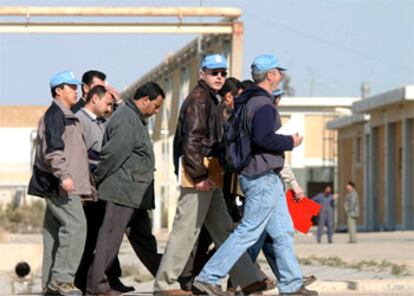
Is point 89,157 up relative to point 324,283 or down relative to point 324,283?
up

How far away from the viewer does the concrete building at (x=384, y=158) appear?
164ft

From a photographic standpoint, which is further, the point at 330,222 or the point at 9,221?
the point at 9,221

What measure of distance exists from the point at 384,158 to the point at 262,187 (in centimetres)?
4280

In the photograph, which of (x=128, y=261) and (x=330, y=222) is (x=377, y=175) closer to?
(x=330, y=222)

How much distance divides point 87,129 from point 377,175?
4357 cm

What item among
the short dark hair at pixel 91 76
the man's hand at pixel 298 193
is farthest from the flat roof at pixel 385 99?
the man's hand at pixel 298 193

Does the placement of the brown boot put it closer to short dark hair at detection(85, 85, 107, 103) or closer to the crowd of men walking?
the crowd of men walking

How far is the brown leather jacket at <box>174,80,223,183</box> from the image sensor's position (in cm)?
1238

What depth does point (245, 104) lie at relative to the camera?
1209 centimetres

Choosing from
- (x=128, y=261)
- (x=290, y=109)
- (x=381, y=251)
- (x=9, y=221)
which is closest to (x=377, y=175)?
(x=9, y=221)

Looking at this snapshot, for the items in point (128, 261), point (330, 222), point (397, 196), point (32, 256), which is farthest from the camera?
point (397, 196)

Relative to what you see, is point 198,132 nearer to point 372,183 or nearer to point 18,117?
point 18,117

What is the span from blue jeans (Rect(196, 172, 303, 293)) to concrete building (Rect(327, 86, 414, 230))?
37305mm

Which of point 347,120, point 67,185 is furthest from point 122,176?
point 347,120
